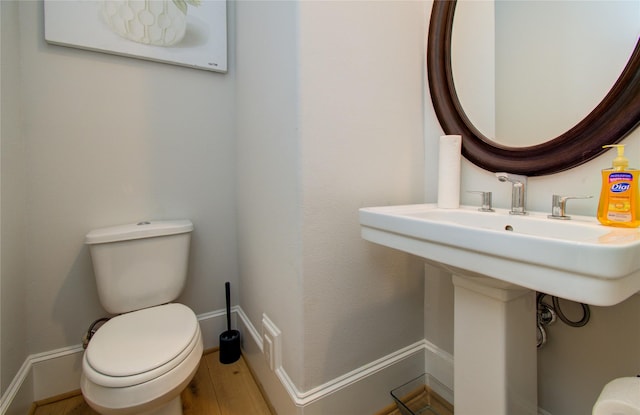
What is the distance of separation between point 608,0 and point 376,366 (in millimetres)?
1278

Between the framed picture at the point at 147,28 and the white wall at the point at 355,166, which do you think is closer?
the white wall at the point at 355,166

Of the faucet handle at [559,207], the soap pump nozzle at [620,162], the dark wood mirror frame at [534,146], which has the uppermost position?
the dark wood mirror frame at [534,146]

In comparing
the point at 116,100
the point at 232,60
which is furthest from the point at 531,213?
the point at 116,100

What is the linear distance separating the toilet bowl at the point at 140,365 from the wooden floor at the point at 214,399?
18 centimetres

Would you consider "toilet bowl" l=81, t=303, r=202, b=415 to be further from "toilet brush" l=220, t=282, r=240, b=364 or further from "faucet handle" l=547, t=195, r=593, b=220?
"faucet handle" l=547, t=195, r=593, b=220

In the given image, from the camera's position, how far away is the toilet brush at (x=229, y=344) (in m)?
1.38

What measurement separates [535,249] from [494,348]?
0.39m

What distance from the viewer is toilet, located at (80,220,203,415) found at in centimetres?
77

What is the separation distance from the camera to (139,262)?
1154 mm

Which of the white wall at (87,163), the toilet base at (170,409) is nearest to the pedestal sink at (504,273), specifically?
the toilet base at (170,409)

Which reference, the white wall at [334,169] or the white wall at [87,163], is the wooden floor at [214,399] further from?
the white wall at [87,163]

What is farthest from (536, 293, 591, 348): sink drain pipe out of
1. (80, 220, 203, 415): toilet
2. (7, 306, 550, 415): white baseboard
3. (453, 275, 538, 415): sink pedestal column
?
(80, 220, 203, 415): toilet

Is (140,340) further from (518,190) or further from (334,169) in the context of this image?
(518,190)

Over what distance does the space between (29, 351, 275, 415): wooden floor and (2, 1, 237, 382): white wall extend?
23 cm
